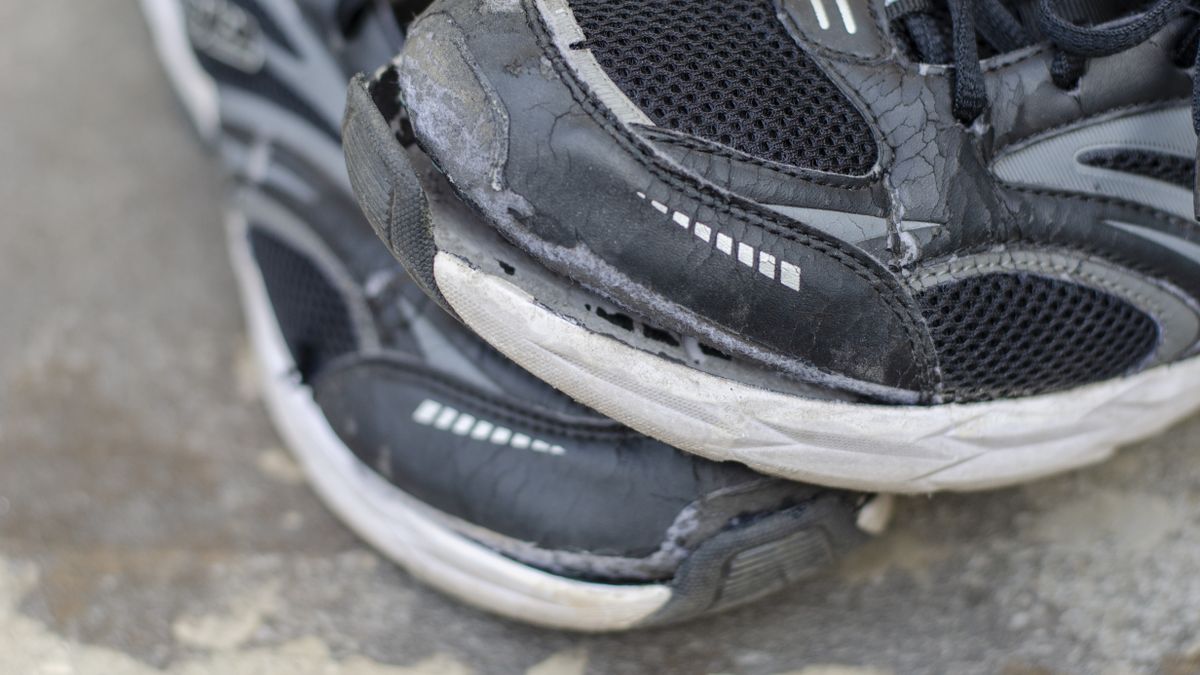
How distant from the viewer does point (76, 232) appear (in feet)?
3.89

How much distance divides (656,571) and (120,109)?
2.97 feet

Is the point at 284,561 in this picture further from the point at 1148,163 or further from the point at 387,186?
the point at 1148,163

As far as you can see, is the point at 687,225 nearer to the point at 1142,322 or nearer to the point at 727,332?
the point at 727,332

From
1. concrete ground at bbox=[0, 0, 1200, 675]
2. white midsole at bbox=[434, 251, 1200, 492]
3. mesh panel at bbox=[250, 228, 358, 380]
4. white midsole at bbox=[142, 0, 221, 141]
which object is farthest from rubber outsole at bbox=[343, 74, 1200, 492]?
white midsole at bbox=[142, 0, 221, 141]

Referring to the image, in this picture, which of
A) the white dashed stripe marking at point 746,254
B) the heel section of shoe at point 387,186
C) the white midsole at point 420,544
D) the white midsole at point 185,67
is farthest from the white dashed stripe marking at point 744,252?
the white midsole at point 185,67

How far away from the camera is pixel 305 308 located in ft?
3.16

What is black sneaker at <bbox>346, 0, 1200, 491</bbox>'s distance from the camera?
684mm

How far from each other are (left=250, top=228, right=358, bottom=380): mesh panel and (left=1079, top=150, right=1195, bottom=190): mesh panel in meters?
0.59

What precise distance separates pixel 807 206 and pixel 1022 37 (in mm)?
215

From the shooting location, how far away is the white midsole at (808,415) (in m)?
0.71

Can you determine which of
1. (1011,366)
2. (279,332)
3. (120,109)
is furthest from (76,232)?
(1011,366)

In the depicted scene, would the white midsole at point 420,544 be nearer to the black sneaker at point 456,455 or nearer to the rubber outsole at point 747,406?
the black sneaker at point 456,455

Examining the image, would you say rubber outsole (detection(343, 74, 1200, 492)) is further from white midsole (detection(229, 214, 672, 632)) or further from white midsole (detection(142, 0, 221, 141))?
white midsole (detection(142, 0, 221, 141))
